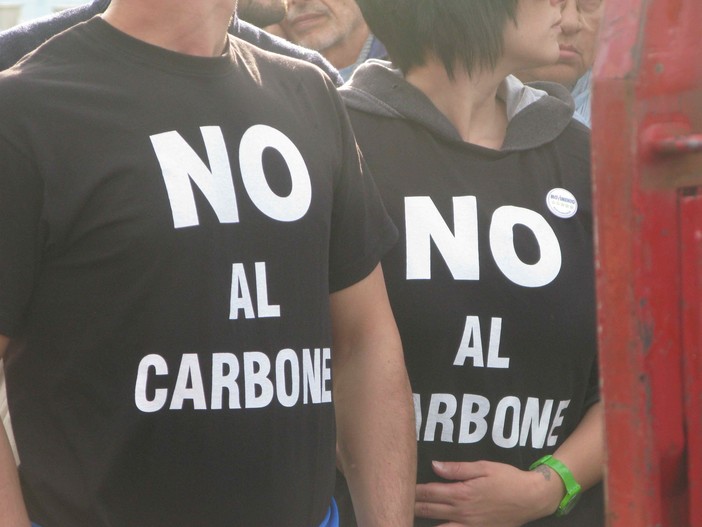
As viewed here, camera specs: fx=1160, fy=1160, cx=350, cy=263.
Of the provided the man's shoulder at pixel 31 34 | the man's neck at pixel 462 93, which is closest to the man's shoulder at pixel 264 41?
the man's neck at pixel 462 93

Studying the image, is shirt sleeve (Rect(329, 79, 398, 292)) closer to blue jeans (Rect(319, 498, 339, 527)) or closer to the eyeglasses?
blue jeans (Rect(319, 498, 339, 527))

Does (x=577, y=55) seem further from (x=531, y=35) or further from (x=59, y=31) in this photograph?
(x=59, y=31)

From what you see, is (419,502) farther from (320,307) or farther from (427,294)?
(320,307)

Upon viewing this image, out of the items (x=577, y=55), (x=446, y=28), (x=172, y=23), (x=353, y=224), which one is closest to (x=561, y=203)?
(x=446, y=28)

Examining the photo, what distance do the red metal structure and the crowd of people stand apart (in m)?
0.68

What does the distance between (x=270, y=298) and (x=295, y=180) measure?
0.20 meters

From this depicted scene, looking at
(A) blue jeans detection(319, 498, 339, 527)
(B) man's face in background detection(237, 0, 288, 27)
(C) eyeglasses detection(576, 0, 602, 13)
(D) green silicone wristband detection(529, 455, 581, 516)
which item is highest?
(B) man's face in background detection(237, 0, 288, 27)

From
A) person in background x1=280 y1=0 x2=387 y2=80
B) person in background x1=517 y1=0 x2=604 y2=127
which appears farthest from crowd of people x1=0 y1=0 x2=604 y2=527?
person in background x1=280 y1=0 x2=387 y2=80

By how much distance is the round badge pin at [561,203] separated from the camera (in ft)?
7.80

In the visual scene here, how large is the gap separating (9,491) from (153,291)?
0.35 m

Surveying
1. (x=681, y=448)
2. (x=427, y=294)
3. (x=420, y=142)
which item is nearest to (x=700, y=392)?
(x=681, y=448)

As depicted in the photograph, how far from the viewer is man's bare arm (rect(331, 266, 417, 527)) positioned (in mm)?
2100

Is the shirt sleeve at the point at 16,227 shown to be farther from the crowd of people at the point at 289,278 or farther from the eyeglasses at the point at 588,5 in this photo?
the eyeglasses at the point at 588,5

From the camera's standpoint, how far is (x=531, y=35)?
2441 mm
